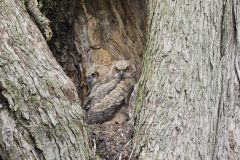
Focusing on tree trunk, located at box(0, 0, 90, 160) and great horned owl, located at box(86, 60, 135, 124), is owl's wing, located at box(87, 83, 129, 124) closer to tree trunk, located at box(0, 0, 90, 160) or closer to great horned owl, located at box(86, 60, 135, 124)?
great horned owl, located at box(86, 60, 135, 124)

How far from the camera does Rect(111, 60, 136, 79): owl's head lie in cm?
408

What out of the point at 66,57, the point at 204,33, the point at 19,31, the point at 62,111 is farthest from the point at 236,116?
the point at 66,57

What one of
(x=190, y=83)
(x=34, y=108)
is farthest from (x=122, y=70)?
(x=34, y=108)

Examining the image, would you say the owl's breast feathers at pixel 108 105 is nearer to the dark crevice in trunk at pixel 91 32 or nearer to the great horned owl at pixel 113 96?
the great horned owl at pixel 113 96

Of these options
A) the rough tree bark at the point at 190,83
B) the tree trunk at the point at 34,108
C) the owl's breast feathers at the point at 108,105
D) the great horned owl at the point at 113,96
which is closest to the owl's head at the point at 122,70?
the great horned owl at the point at 113,96

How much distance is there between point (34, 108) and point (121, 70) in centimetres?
159

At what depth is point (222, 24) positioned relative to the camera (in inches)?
140

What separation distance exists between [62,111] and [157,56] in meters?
0.85

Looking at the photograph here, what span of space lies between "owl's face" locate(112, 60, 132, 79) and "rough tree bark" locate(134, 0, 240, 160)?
630 mm

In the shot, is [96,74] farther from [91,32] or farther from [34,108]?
[34,108]

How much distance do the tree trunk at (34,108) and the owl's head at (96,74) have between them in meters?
1.44

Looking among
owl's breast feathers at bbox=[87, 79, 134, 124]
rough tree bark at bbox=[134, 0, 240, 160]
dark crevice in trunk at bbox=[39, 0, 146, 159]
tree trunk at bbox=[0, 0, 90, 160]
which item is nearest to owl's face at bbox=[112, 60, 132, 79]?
owl's breast feathers at bbox=[87, 79, 134, 124]

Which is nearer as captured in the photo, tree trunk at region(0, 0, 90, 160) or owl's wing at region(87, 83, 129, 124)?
tree trunk at region(0, 0, 90, 160)

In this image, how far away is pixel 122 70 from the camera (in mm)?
4094
